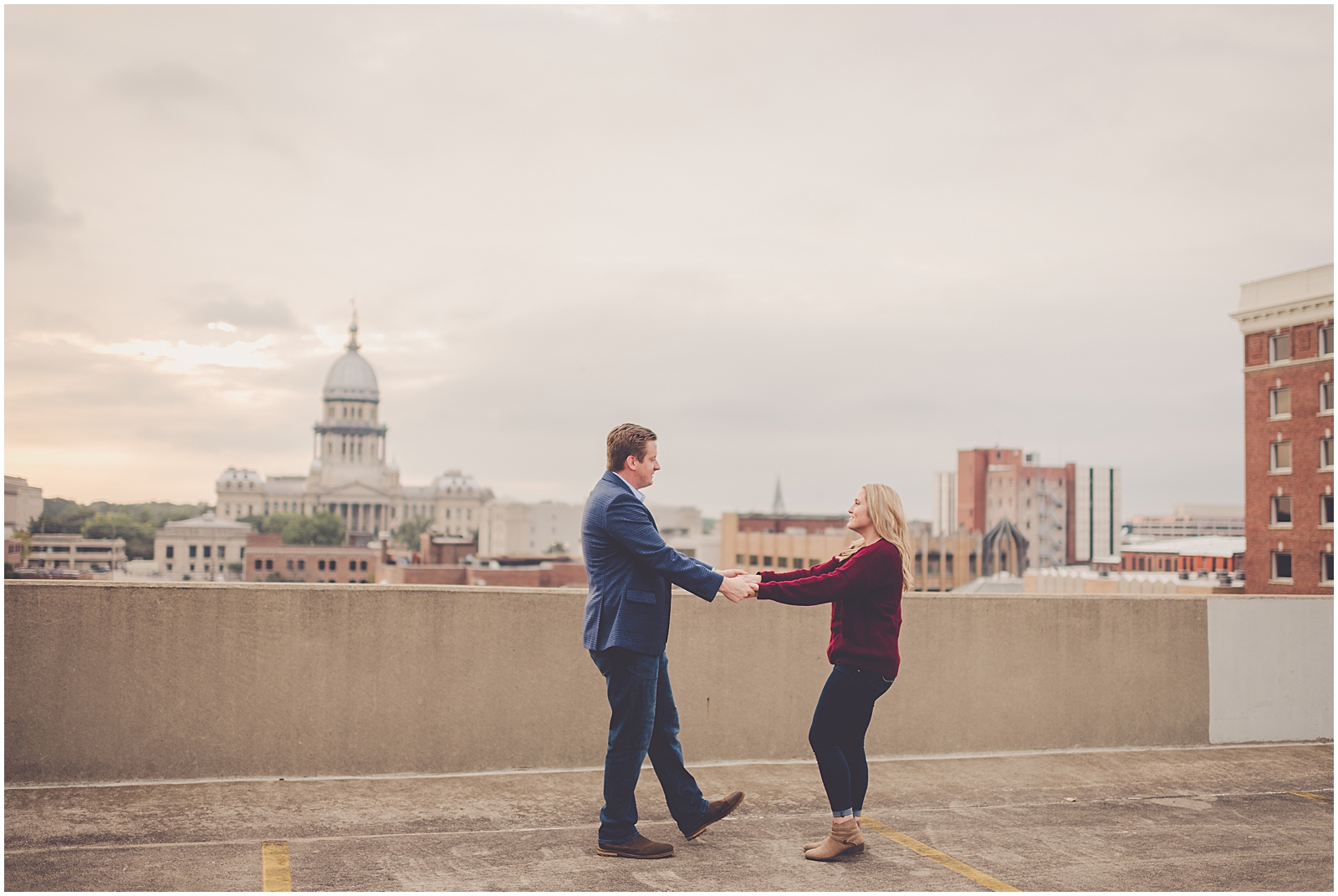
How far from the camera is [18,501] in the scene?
8.14m

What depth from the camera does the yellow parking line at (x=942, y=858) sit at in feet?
14.5

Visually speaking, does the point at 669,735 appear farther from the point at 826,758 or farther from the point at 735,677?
the point at 735,677

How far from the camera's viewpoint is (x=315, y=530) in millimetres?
179500

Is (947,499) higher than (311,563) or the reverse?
higher

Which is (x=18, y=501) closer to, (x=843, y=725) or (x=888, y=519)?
(x=843, y=725)

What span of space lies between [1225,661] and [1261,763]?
2.82 feet

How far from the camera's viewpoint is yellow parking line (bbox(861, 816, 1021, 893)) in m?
4.41

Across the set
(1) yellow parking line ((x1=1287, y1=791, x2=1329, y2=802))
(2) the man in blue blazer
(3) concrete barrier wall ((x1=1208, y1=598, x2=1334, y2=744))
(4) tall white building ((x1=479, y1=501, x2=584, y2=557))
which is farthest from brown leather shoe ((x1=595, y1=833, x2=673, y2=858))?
(4) tall white building ((x1=479, y1=501, x2=584, y2=557))

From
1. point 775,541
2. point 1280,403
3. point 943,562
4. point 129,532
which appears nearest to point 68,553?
point 1280,403

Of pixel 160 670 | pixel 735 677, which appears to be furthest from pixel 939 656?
pixel 160 670

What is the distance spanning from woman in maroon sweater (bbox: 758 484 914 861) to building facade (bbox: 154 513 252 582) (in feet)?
436

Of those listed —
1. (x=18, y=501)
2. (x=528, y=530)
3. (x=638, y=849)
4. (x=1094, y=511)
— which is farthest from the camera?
(x=1094, y=511)

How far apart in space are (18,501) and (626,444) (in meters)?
5.77

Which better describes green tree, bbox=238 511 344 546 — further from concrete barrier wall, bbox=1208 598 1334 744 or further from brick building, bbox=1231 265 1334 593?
concrete barrier wall, bbox=1208 598 1334 744
